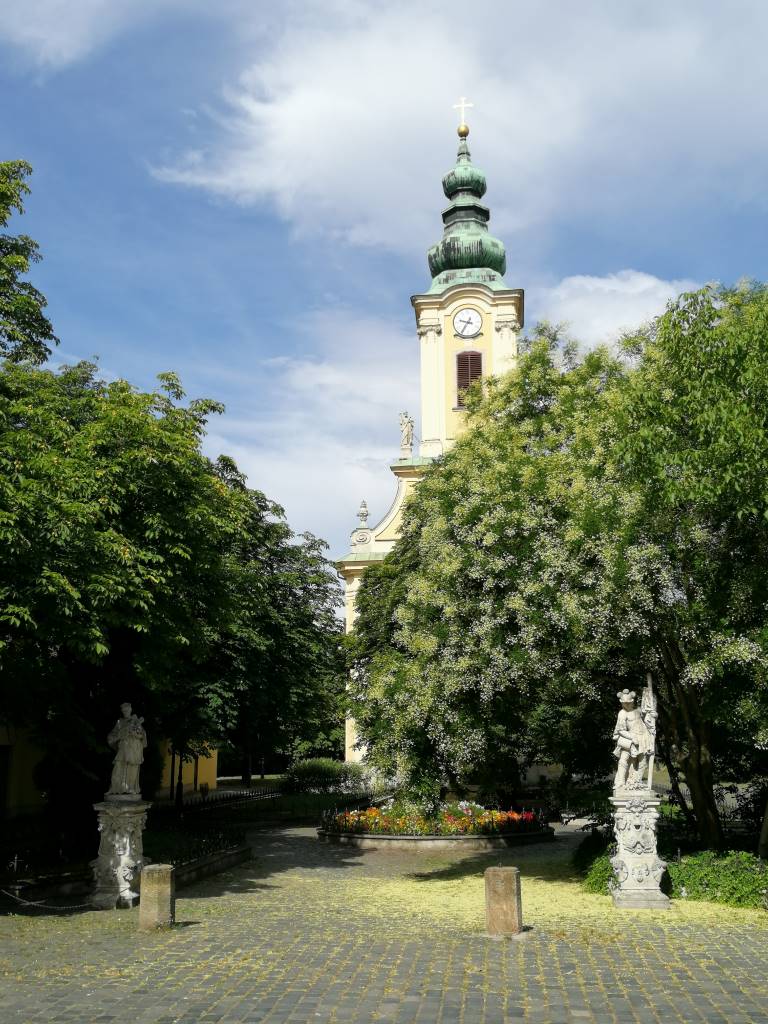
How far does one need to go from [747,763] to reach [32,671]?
13257mm

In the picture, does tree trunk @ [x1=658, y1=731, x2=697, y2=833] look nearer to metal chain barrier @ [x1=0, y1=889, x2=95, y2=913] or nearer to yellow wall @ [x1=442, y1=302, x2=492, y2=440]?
metal chain barrier @ [x1=0, y1=889, x2=95, y2=913]

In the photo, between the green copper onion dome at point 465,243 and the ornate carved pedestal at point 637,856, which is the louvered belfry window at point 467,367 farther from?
the ornate carved pedestal at point 637,856

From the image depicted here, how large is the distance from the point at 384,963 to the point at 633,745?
5874mm

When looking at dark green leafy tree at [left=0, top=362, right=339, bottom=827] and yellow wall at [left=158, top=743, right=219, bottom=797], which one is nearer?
dark green leafy tree at [left=0, top=362, right=339, bottom=827]

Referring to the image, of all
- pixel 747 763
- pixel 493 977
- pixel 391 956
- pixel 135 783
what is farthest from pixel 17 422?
pixel 747 763

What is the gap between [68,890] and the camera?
15711 mm

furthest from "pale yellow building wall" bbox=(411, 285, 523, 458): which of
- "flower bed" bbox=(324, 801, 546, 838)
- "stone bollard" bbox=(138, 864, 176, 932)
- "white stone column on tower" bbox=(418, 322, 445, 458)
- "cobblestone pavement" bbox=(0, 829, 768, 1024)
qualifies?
"stone bollard" bbox=(138, 864, 176, 932)

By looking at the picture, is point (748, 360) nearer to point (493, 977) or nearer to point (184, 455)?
point (493, 977)

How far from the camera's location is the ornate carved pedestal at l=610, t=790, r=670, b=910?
45.8ft

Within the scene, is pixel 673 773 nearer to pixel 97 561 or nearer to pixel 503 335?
pixel 97 561

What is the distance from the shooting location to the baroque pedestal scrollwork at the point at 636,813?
14055 mm

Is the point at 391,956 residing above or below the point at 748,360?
below

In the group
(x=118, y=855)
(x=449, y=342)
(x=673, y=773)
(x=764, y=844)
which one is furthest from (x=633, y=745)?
(x=449, y=342)

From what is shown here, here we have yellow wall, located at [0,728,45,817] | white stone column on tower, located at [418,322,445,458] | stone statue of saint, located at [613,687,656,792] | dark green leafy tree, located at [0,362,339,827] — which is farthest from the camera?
white stone column on tower, located at [418,322,445,458]
